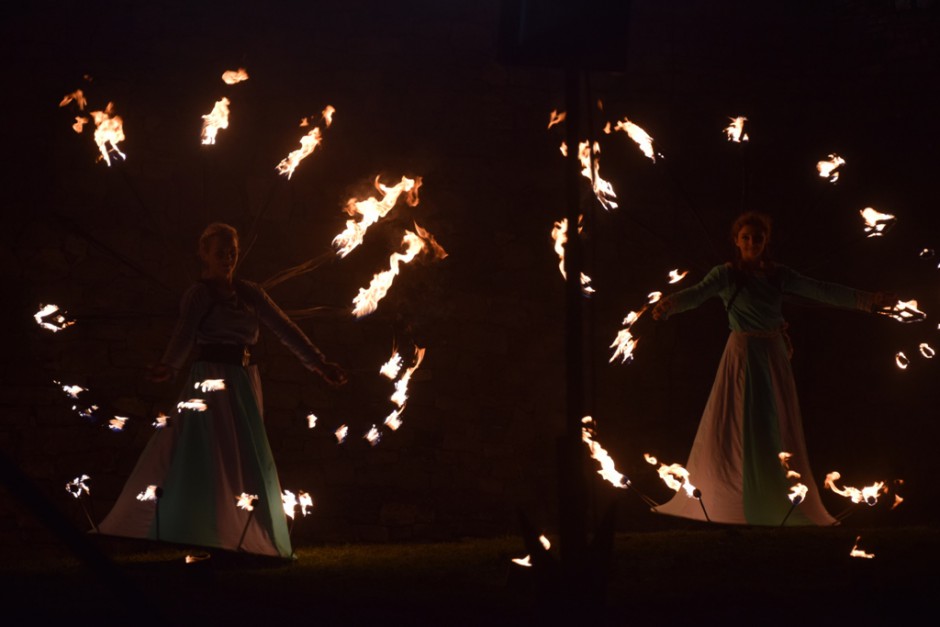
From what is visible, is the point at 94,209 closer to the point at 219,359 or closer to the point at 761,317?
the point at 219,359

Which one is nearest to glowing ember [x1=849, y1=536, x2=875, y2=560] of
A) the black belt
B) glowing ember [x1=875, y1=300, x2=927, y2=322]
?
glowing ember [x1=875, y1=300, x2=927, y2=322]

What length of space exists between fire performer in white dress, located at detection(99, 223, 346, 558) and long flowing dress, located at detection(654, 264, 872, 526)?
2.25 metres

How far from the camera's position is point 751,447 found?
6668 millimetres

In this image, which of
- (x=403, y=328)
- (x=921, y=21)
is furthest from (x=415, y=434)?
(x=921, y=21)

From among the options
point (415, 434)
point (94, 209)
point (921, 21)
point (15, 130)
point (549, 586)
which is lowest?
point (549, 586)

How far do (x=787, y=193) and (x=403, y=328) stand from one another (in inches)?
122

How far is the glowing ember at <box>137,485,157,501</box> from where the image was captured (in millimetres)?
6133

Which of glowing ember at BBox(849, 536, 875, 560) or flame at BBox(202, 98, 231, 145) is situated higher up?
flame at BBox(202, 98, 231, 145)

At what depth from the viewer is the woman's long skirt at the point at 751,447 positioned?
6586mm

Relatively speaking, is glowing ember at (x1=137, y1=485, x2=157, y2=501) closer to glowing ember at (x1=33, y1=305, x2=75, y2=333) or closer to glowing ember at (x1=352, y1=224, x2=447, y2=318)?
glowing ember at (x1=33, y1=305, x2=75, y2=333)

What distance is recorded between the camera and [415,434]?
327 inches

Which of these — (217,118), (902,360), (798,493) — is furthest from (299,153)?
(902,360)

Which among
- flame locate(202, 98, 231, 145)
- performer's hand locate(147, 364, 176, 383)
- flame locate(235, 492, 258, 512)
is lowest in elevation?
flame locate(235, 492, 258, 512)

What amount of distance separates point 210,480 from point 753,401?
10.4 feet
